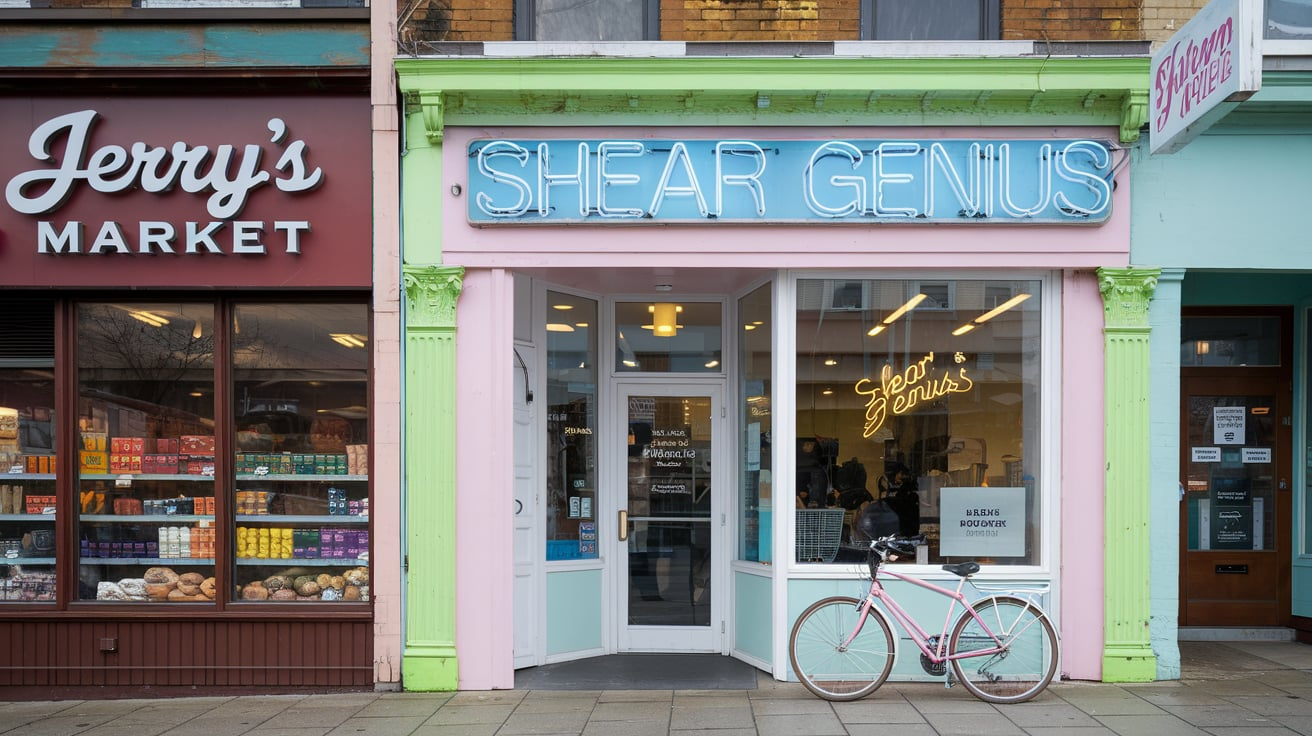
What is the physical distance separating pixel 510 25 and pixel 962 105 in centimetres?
357

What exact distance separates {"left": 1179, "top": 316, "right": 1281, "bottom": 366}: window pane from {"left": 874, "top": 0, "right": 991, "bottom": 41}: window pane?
3643 mm

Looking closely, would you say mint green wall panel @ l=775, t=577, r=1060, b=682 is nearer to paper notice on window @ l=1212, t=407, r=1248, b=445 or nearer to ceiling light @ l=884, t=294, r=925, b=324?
ceiling light @ l=884, t=294, r=925, b=324

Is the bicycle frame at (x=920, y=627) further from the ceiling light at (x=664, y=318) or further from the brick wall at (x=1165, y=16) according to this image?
the brick wall at (x=1165, y=16)

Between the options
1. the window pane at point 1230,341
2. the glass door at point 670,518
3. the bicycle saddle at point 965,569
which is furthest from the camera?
the window pane at point 1230,341

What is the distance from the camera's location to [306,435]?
298 inches

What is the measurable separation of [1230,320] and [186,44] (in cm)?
942

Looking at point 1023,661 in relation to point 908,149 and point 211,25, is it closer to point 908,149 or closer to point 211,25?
point 908,149

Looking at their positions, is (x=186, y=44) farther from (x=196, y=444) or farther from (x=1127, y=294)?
(x=1127, y=294)

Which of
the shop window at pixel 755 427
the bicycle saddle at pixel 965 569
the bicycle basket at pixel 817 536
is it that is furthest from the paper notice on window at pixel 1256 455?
the shop window at pixel 755 427

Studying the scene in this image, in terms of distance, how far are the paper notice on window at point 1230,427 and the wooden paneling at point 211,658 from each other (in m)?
7.79

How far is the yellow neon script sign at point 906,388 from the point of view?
7605 mm

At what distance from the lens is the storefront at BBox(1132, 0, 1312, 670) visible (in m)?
6.21

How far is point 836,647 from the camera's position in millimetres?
6898

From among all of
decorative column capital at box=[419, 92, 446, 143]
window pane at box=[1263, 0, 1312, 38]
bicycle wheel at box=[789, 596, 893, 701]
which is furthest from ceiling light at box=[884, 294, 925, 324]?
decorative column capital at box=[419, 92, 446, 143]
